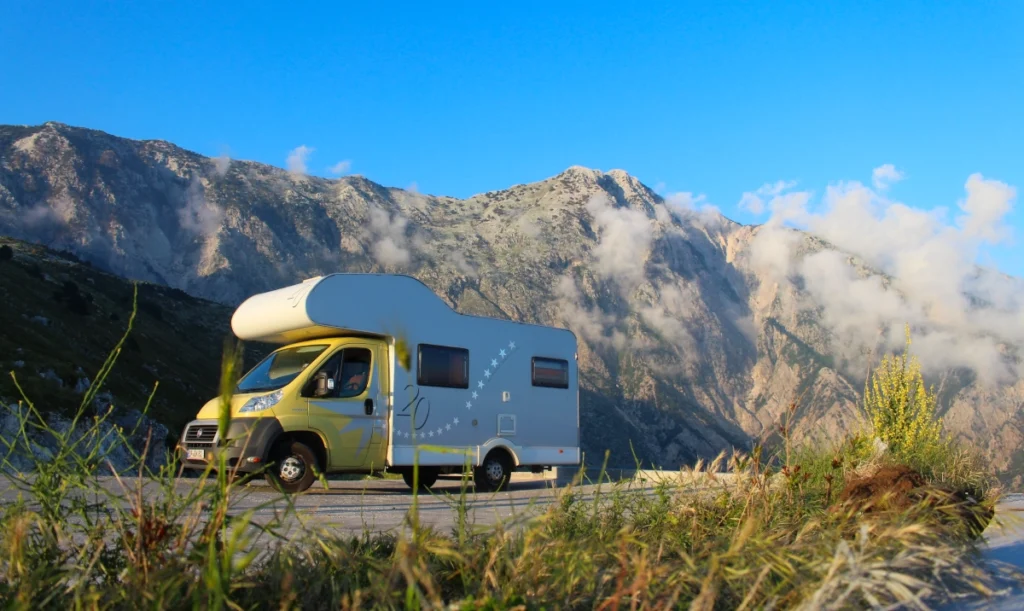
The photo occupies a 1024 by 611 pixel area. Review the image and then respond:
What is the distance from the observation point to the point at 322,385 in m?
12.0

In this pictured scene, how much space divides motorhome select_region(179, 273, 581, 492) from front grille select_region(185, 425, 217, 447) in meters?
0.02

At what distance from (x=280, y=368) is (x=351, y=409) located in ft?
4.26

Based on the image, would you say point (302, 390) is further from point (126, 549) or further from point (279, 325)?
point (126, 549)

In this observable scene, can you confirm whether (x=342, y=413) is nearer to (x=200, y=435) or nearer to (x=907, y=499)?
(x=200, y=435)

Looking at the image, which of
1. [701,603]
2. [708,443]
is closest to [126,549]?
[701,603]

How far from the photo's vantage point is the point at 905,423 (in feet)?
Result: 35.8

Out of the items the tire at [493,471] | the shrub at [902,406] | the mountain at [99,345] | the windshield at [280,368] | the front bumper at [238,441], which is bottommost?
the tire at [493,471]

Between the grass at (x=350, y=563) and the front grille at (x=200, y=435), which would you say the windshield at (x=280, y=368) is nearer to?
the front grille at (x=200, y=435)

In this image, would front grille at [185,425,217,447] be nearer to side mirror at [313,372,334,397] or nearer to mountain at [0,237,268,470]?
side mirror at [313,372,334,397]

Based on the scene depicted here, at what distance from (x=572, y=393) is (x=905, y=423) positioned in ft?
22.4

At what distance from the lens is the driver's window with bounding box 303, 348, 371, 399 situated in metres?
12.1

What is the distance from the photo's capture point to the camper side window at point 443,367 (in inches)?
525

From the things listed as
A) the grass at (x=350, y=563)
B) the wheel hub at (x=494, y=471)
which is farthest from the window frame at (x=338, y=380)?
the grass at (x=350, y=563)

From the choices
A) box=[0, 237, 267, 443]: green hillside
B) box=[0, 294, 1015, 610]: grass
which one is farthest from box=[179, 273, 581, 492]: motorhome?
box=[0, 237, 267, 443]: green hillside
